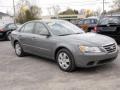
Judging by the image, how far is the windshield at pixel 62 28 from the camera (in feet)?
23.4

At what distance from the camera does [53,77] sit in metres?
5.98

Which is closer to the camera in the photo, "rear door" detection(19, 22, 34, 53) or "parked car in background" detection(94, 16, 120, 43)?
"rear door" detection(19, 22, 34, 53)

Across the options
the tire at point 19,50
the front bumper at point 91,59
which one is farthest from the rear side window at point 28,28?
the front bumper at point 91,59

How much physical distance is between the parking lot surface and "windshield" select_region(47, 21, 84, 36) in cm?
108

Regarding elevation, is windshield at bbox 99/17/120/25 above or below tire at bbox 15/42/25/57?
above

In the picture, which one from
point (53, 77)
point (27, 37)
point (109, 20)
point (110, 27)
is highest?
point (109, 20)

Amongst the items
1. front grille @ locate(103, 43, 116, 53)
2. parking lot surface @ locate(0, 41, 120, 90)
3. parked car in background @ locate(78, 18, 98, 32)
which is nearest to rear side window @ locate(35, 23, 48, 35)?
parking lot surface @ locate(0, 41, 120, 90)

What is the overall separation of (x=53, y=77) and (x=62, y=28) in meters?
1.96

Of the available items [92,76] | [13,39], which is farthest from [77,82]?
[13,39]

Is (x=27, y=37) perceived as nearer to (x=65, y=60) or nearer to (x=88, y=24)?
(x=65, y=60)

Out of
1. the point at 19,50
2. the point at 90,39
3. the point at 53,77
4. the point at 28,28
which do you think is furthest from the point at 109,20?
the point at 53,77

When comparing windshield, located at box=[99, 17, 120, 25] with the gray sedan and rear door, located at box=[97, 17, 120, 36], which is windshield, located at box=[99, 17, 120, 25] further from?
the gray sedan

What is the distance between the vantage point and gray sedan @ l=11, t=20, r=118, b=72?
5996mm

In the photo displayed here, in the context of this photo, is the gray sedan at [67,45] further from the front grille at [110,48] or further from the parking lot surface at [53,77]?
the parking lot surface at [53,77]
